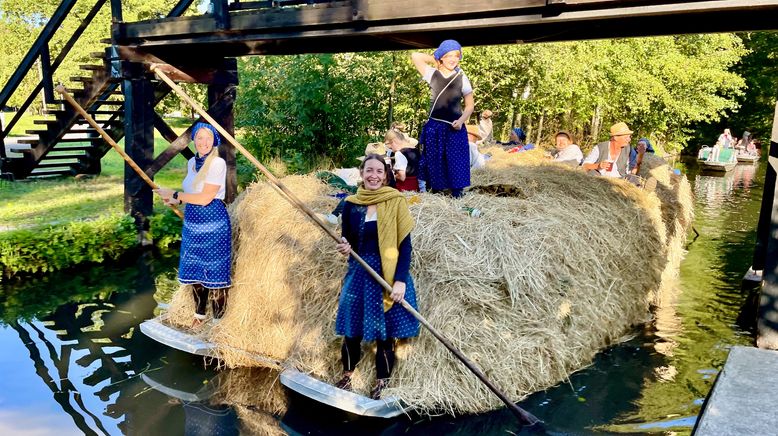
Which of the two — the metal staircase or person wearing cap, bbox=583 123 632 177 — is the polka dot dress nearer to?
person wearing cap, bbox=583 123 632 177

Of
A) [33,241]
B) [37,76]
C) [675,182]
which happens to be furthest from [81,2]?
[675,182]

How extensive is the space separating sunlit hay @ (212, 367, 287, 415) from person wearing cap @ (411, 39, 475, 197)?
269 cm

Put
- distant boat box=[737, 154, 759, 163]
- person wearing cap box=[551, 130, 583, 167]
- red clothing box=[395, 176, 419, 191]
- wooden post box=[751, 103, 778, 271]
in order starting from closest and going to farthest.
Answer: red clothing box=[395, 176, 419, 191] → wooden post box=[751, 103, 778, 271] → person wearing cap box=[551, 130, 583, 167] → distant boat box=[737, 154, 759, 163]

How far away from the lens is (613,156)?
9297 millimetres

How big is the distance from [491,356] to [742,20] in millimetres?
4366

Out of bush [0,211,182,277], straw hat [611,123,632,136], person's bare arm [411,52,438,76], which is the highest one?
person's bare arm [411,52,438,76]

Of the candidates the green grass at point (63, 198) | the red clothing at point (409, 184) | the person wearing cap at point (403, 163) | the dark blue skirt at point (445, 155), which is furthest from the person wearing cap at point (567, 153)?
the green grass at point (63, 198)

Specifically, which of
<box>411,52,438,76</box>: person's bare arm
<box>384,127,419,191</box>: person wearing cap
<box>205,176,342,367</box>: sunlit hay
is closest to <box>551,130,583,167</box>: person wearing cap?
<box>384,127,419,191</box>: person wearing cap

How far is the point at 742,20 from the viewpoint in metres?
6.44

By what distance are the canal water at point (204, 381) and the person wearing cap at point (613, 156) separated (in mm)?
1941

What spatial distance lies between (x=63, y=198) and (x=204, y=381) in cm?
872

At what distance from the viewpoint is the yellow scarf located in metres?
4.61

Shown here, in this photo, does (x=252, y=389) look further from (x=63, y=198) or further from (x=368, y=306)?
(x=63, y=198)

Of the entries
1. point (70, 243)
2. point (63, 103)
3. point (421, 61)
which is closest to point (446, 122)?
point (421, 61)
